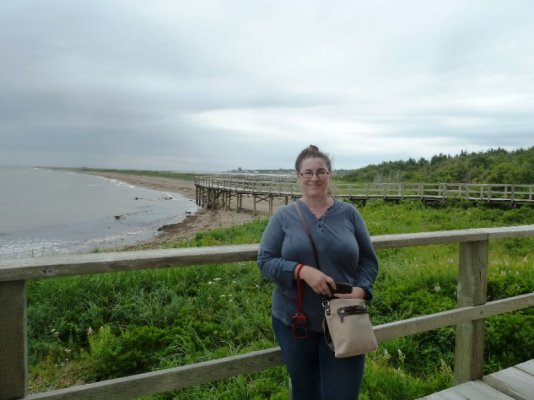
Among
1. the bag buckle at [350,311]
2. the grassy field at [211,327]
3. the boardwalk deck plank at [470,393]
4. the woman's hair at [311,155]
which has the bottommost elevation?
the grassy field at [211,327]

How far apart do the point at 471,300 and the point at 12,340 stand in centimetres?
270

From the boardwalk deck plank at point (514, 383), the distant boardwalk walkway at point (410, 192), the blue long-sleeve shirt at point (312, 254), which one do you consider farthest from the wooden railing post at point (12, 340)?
the distant boardwalk walkway at point (410, 192)

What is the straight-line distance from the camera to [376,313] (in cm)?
547

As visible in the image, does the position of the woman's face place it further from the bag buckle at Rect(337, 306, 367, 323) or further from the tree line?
the tree line

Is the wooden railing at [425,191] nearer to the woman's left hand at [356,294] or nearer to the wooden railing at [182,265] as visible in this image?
the wooden railing at [182,265]

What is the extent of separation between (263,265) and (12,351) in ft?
3.61

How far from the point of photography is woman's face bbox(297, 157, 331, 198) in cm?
220

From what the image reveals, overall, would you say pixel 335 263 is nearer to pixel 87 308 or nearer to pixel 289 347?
pixel 289 347

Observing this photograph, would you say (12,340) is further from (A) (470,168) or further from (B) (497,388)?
(A) (470,168)

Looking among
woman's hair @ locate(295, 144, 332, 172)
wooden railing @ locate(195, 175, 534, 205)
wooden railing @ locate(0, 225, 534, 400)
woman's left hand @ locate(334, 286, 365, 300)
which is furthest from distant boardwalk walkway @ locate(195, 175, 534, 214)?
woman's left hand @ locate(334, 286, 365, 300)

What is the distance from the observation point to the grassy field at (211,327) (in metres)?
3.68

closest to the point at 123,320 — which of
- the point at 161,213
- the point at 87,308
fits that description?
the point at 87,308

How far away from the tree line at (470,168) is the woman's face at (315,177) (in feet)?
24.2

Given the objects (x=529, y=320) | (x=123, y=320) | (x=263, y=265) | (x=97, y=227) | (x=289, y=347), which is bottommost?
(x=97, y=227)
